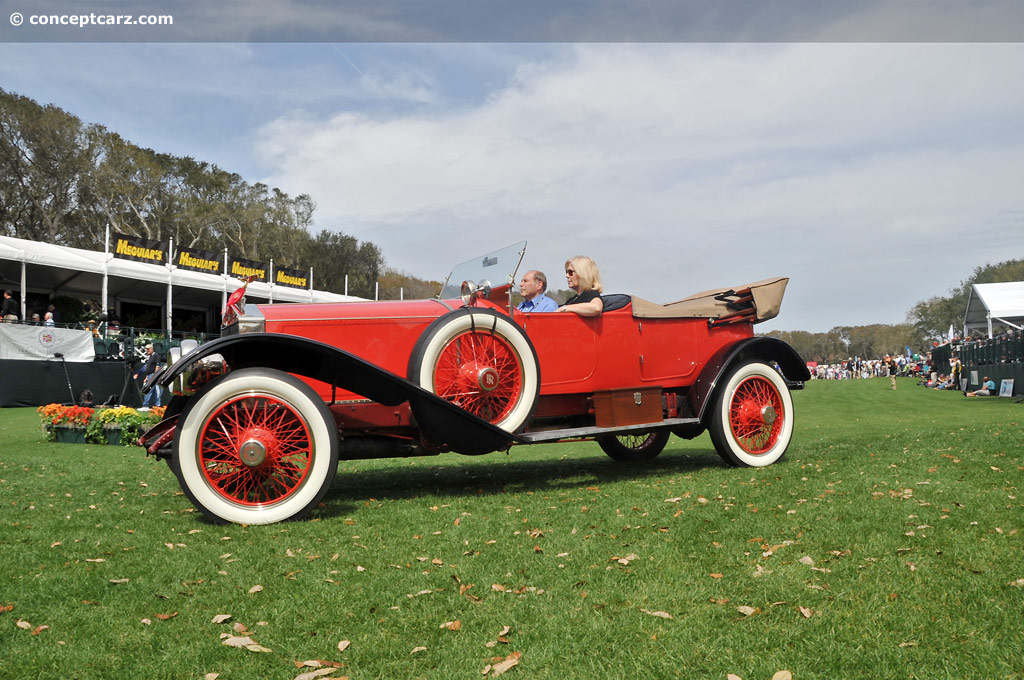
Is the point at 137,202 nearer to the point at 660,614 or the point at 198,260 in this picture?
the point at 198,260

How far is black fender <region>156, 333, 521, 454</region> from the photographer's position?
16.0 feet

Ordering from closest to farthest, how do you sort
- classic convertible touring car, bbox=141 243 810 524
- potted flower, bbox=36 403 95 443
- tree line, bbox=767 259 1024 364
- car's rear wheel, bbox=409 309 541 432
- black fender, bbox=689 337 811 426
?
classic convertible touring car, bbox=141 243 810 524
car's rear wheel, bbox=409 309 541 432
black fender, bbox=689 337 811 426
potted flower, bbox=36 403 95 443
tree line, bbox=767 259 1024 364

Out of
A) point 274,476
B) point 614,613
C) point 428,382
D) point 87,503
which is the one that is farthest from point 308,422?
point 614,613

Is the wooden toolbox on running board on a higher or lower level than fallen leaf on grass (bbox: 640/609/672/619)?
higher

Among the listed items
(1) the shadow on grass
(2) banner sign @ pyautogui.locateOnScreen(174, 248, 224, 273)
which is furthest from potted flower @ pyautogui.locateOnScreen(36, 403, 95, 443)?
(2) banner sign @ pyautogui.locateOnScreen(174, 248, 224, 273)

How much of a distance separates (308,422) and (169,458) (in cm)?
108

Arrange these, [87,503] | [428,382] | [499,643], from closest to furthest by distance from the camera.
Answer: [499,643] → [428,382] → [87,503]

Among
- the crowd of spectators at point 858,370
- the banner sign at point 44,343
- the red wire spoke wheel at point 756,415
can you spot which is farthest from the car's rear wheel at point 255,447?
the crowd of spectators at point 858,370

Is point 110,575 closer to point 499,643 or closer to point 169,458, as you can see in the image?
point 169,458

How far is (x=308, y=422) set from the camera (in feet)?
16.0

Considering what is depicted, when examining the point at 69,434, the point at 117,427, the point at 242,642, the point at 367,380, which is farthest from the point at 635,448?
the point at 69,434

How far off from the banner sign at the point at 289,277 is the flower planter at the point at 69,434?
24712 millimetres

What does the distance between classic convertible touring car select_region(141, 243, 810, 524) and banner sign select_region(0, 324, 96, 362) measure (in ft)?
52.1

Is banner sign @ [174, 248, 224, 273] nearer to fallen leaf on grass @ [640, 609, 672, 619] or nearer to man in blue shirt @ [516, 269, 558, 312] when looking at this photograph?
man in blue shirt @ [516, 269, 558, 312]
